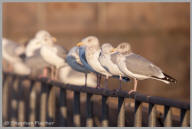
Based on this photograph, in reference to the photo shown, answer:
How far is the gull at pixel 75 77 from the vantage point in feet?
17.4

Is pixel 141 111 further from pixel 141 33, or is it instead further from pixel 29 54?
pixel 141 33

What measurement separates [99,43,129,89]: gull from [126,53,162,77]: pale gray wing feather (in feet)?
0.55

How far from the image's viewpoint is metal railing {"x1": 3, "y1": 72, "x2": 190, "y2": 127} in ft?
10.4

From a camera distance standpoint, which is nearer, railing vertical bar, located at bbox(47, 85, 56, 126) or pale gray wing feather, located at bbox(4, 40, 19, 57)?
railing vertical bar, located at bbox(47, 85, 56, 126)

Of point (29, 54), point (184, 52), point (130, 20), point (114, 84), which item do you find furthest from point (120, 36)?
point (29, 54)

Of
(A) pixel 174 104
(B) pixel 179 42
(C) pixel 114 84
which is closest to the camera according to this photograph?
(A) pixel 174 104

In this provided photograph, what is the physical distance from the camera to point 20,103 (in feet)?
20.6

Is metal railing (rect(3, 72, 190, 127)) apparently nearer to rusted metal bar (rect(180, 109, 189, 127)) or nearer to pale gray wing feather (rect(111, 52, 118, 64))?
rusted metal bar (rect(180, 109, 189, 127))

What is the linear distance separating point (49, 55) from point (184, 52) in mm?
6246

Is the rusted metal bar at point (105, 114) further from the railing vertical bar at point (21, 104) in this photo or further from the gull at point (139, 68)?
the railing vertical bar at point (21, 104)

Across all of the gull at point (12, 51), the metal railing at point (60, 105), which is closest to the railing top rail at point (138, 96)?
the metal railing at point (60, 105)

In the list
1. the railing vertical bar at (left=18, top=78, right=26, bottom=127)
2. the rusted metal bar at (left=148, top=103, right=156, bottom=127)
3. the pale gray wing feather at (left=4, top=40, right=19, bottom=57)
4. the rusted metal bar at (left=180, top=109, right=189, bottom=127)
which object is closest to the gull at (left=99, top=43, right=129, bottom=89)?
the rusted metal bar at (left=148, top=103, right=156, bottom=127)

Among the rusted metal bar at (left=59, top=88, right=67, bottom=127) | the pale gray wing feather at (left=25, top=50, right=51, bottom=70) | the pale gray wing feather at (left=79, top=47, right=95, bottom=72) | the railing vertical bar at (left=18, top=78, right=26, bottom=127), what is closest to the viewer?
the pale gray wing feather at (left=79, top=47, right=95, bottom=72)

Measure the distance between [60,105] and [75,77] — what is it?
29.8 inches
